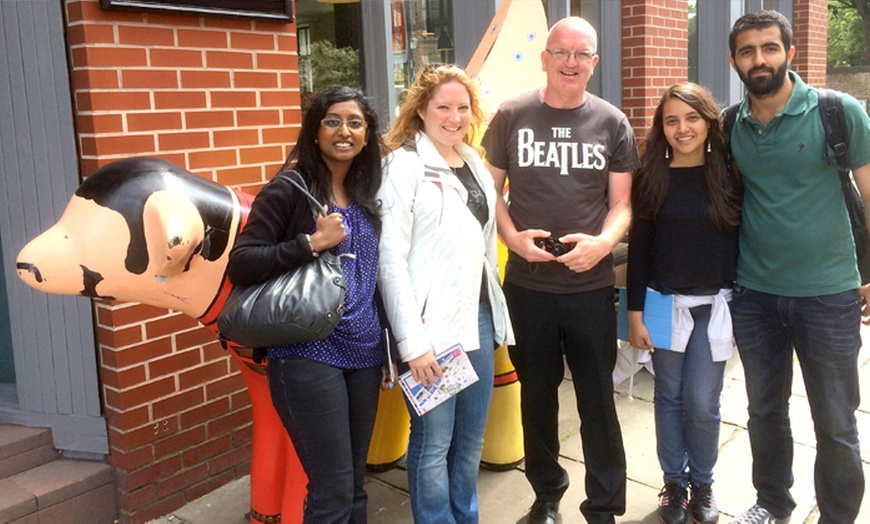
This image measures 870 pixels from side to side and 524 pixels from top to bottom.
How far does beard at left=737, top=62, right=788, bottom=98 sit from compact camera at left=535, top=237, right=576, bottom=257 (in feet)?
2.88

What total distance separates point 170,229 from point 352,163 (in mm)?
611

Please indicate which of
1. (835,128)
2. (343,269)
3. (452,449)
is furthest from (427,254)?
(835,128)

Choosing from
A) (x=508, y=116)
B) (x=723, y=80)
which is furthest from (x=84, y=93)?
(x=723, y=80)

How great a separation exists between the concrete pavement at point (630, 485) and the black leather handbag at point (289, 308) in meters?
1.44

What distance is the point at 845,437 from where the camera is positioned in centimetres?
285

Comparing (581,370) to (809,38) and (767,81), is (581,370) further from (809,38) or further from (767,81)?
(809,38)

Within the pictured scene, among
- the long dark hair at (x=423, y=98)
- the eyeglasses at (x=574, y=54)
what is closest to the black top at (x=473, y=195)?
the long dark hair at (x=423, y=98)

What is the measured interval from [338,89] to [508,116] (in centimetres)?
89

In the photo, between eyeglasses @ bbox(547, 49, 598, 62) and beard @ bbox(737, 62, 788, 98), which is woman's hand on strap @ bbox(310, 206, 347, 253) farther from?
beard @ bbox(737, 62, 788, 98)

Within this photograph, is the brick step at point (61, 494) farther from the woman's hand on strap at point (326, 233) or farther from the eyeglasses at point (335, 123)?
the eyeglasses at point (335, 123)

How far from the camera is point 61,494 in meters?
3.05

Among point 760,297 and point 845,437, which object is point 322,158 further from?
point 845,437

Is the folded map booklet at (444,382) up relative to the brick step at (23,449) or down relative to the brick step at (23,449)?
up

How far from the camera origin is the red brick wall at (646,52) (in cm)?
621
